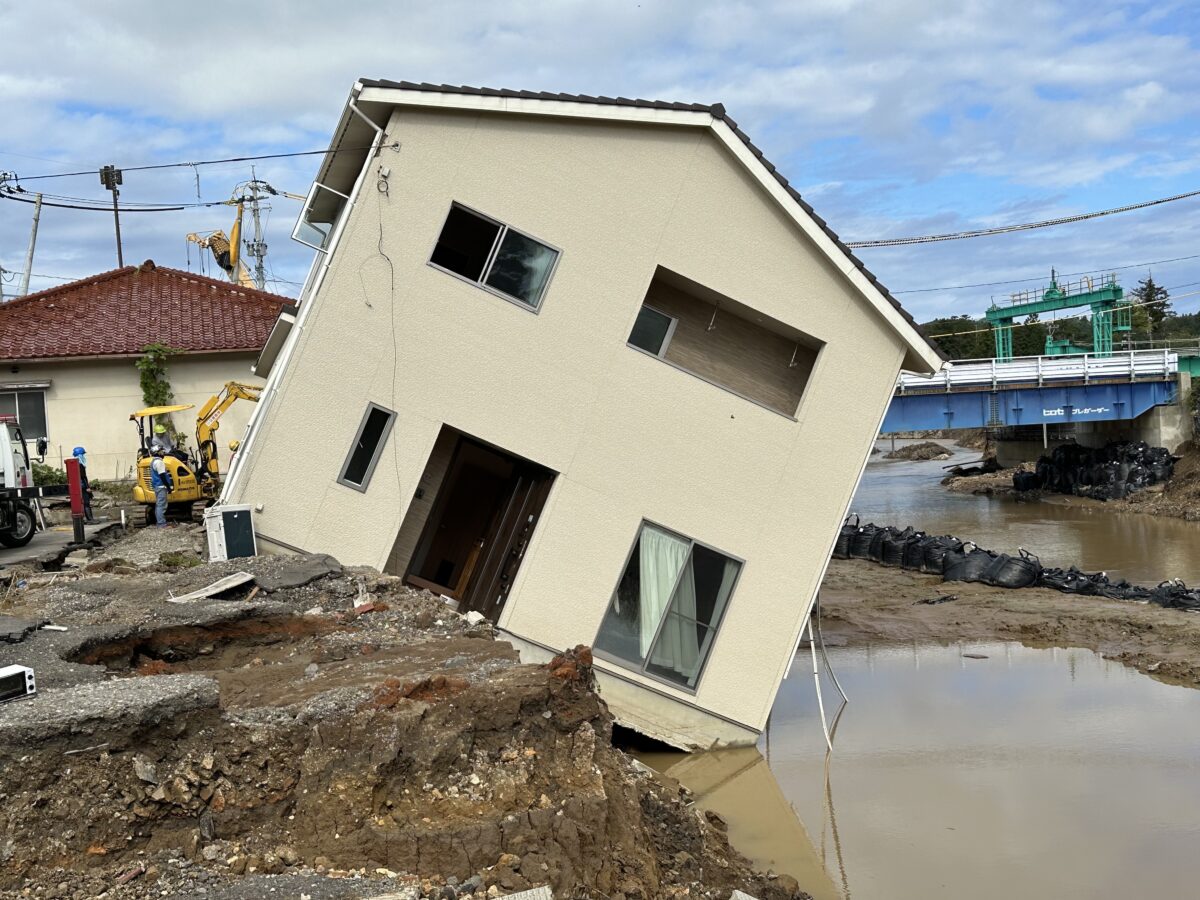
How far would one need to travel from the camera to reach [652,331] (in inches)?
508

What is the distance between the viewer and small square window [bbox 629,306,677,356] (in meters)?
12.8

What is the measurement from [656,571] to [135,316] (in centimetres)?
1868

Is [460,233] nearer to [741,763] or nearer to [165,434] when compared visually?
[741,763]

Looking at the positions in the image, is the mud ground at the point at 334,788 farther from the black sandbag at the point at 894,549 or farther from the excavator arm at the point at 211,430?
the black sandbag at the point at 894,549

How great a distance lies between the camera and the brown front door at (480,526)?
1298cm

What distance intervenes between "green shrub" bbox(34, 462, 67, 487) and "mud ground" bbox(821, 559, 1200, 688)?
52.9 ft

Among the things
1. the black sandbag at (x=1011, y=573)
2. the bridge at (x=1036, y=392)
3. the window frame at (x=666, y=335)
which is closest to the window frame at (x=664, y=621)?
the window frame at (x=666, y=335)

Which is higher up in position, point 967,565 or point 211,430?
point 211,430

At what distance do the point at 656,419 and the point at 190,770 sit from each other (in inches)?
285

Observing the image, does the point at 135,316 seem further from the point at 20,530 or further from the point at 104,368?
the point at 20,530

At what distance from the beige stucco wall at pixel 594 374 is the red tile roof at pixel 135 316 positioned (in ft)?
43.9

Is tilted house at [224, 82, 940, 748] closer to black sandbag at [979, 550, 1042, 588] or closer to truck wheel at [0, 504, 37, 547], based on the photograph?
truck wheel at [0, 504, 37, 547]

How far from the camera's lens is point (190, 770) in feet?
20.5

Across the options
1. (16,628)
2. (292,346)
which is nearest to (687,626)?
(292,346)
